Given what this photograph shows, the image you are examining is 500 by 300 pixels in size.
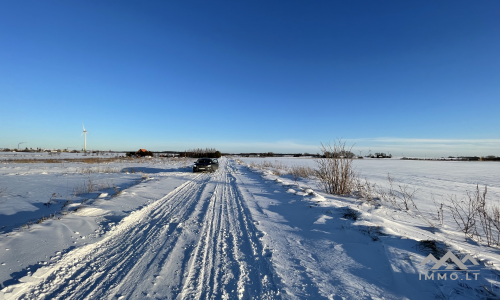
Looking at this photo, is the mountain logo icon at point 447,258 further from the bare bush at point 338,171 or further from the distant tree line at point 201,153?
the distant tree line at point 201,153

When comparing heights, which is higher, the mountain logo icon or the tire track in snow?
the mountain logo icon

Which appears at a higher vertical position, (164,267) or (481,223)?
(481,223)

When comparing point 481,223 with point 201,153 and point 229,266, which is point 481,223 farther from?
point 201,153

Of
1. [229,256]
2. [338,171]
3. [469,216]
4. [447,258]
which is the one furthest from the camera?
[338,171]

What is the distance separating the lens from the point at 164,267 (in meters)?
3.24

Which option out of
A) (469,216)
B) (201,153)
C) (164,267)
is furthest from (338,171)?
(201,153)

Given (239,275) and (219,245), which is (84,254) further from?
(239,275)

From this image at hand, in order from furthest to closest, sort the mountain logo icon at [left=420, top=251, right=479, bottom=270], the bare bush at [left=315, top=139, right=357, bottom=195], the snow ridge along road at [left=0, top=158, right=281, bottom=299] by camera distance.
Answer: the bare bush at [left=315, top=139, right=357, bottom=195], the mountain logo icon at [left=420, top=251, right=479, bottom=270], the snow ridge along road at [left=0, top=158, right=281, bottom=299]

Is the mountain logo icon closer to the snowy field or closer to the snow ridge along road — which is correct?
the snowy field

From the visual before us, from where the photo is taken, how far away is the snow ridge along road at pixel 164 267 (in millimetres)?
2630

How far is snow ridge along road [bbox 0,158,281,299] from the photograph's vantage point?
104 inches

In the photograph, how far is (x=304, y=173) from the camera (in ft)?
55.1

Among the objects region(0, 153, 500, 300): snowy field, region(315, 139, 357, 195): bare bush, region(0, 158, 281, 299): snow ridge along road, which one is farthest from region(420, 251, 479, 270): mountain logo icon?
region(315, 139, 357, 195): bare bush

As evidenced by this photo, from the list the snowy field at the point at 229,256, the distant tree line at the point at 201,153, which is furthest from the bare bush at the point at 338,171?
the distant tree line at the point at 201,153
